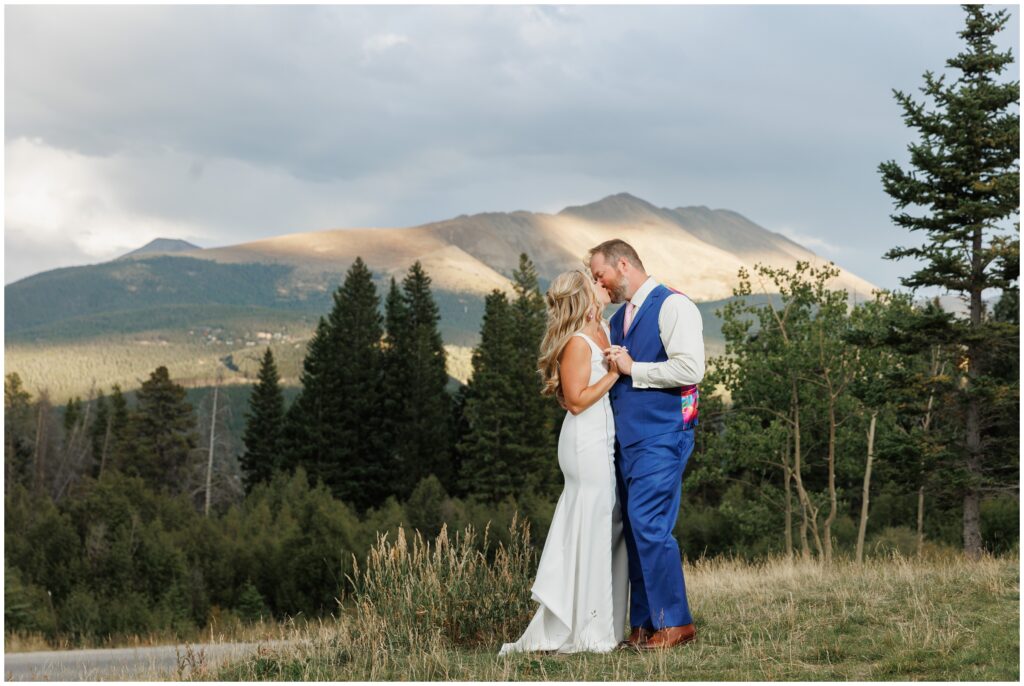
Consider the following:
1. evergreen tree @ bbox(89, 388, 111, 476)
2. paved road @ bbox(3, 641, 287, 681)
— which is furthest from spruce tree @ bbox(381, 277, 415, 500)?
paved road @ bbox(3, 641, 287, 681)

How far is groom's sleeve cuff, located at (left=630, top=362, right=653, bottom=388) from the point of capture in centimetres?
657

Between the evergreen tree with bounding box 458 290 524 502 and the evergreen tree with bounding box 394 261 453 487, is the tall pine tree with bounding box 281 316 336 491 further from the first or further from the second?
the evergreen tree with bounding box 458 290 524 502

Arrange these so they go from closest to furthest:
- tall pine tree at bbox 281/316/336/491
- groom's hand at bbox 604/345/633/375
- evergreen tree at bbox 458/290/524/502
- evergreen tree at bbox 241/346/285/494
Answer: groom's hand at bbox 604/345/633/375, evergreen tree at bbox 458/290/524/502, tall pine tree at bbox 281/316/336/491, evergreen tree at bbox 241/346/285/494

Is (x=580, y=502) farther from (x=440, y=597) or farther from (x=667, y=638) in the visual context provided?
(x=440, y=597)

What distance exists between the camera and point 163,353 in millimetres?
172125

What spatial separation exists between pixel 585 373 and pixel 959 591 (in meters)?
3.91

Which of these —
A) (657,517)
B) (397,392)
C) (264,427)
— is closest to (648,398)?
(657,517)

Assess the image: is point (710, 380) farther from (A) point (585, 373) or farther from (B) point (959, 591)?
(A) point (585, 373)

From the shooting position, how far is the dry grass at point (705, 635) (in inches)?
237

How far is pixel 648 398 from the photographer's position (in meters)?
6.71

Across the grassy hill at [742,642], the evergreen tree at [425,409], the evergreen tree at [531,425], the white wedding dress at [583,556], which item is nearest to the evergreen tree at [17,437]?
the evergreen tree at [425,409]

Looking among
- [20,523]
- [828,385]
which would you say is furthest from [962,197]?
[20,523]

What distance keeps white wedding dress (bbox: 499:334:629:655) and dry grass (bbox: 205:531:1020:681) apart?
0.22 meters

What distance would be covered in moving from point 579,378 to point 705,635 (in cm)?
201
